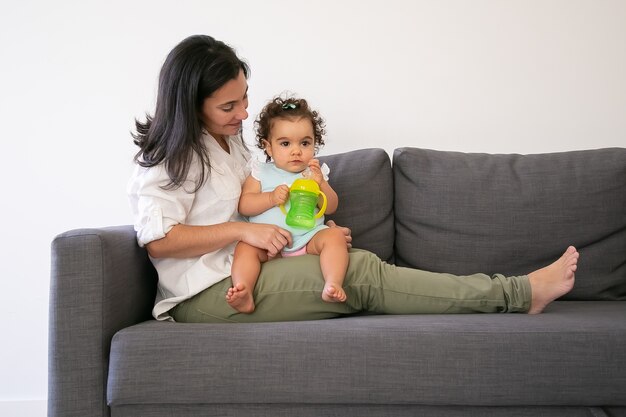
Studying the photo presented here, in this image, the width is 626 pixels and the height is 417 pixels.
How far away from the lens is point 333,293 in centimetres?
166

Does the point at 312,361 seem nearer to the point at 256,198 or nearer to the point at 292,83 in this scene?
the point at 256,198

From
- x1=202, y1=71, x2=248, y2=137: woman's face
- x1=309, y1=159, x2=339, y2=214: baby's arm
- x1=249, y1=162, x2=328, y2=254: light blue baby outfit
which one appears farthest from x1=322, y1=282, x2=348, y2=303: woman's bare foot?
x1=202, y1=71, x2=248, y2=137: woman's face

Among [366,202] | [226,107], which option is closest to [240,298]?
[226,107]

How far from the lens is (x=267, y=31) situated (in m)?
2.59

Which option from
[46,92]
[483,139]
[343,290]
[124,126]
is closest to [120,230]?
[343,290]

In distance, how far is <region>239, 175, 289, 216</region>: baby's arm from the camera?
72.9 inches

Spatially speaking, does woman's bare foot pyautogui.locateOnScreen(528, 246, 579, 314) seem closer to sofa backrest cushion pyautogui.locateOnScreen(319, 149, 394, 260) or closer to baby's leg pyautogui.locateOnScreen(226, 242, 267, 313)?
sofa backrest cushion pyautogui.locateOnScreen(319, 149, 394, 260)

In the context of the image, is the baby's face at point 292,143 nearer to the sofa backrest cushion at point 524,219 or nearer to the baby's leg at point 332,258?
the baby's leg at point 332,258

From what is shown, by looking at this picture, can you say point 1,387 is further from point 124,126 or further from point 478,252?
point 478,252

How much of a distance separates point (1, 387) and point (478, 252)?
192 centimetres

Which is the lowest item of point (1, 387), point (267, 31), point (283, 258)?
point (1, 387)

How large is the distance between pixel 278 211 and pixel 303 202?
0.13 metres

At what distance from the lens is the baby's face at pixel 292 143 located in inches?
76.5

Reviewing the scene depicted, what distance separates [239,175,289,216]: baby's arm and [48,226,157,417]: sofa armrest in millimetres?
430
